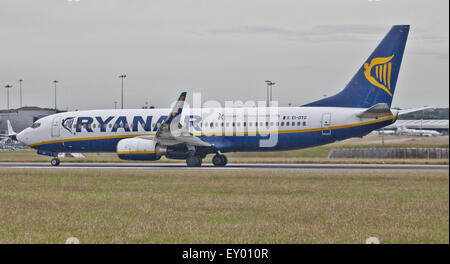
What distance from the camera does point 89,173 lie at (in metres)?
32.2

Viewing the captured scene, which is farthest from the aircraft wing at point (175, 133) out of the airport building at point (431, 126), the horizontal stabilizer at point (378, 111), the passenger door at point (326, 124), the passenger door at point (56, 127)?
the airport building at point (431, 126)

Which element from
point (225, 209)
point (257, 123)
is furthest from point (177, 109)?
point (225, 209)

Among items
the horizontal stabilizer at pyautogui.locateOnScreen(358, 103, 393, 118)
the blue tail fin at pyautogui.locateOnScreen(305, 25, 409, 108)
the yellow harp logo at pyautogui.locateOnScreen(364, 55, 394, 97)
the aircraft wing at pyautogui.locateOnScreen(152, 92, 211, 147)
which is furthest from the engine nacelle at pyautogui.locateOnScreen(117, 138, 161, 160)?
the yellow harp logo at pyautogui.locateOnScreen(364, 55, 394, 97)

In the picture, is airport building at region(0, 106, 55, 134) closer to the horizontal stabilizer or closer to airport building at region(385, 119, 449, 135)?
the horizontal stabilizer

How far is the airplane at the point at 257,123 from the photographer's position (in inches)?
1454

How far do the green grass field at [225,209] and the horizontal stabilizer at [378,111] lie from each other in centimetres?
698

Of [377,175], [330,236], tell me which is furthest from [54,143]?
[330,236]

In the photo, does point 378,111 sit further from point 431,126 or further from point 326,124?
point 431,126

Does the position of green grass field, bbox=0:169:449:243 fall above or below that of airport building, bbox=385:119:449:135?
below

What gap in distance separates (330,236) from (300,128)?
24.4m

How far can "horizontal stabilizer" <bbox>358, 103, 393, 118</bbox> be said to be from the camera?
3531 cm

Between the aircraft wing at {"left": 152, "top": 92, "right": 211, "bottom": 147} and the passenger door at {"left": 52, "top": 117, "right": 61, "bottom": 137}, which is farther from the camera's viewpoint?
the passenger door at {"left": 52, "top": 117, "right": 61, "bottom": 137}

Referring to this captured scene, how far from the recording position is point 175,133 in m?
38.3
